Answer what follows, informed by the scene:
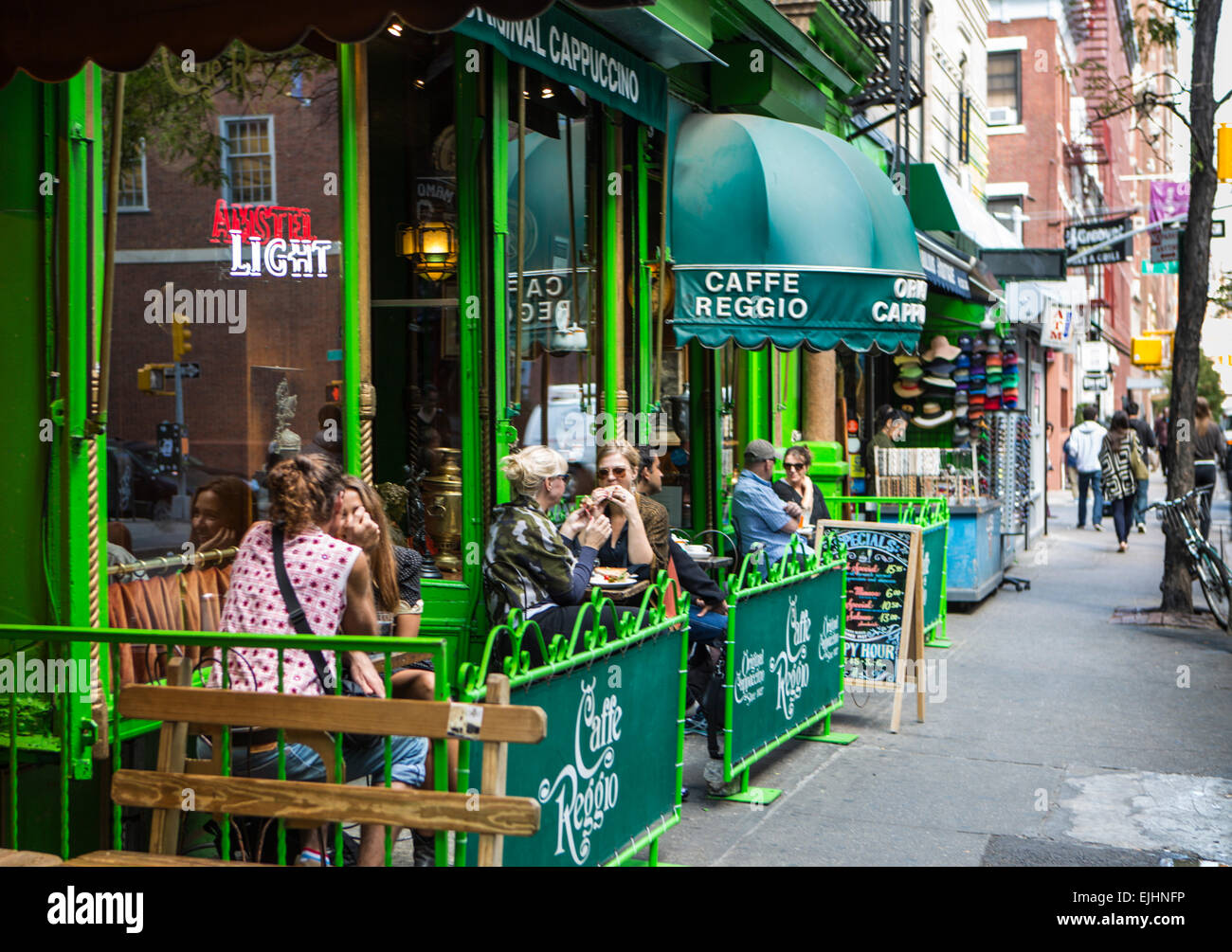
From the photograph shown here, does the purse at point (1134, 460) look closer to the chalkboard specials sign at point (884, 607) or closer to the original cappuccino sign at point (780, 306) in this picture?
the original cappuccino sign at point (780, 306)

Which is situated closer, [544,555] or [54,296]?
[54,296]

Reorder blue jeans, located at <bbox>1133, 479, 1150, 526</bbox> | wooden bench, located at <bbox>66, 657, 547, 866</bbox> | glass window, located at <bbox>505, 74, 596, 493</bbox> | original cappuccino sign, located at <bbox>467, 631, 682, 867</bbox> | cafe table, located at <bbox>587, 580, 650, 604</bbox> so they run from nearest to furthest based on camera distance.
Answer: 1. wooden bench, located at <bbox>66, 657, 547, 866</bbox>
2. original cappuccino sign, located at <bbox>467, 631, 682, 867</bbox>
3. cafe table, located at <bbox>587, 580, 650, 604</bbox>
4. glass window, located at <bbox>505, 74, 596, 493</bbox>
5. blue jeans, located at <bbox>1133, 479, 1150, 526</bbox>

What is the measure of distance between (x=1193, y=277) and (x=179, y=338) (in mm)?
10706

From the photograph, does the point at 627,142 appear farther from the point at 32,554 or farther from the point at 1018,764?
the point at 32,554

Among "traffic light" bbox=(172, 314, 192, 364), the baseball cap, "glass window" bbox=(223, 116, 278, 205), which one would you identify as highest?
"glass window" bbox=(223, 116, 278, 205)

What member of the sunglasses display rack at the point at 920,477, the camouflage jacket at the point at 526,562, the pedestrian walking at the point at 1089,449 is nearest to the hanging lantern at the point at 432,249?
the camouflage jacket at the point at 526,562

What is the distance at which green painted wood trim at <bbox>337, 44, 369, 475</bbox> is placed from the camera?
6.61 meters

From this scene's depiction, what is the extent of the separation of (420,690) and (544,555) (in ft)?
4.11

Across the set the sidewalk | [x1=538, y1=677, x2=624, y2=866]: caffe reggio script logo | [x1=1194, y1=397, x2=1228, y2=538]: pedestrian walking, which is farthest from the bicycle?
[x1=538, y1=677, x2=624, y2=866]: caffe reggio script logo

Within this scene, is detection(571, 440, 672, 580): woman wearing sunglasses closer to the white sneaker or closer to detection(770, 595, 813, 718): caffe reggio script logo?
detection(770, 595, 813, 718): caffe reggio script logo

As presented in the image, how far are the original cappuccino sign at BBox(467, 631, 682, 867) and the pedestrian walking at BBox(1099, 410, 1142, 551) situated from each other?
15.4 m

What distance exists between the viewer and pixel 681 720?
538cm
